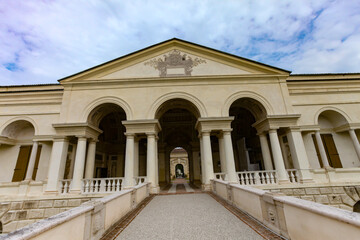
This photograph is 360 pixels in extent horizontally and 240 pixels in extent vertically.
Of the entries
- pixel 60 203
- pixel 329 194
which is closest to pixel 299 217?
pixel 329 194

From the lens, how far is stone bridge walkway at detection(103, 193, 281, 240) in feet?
12.6

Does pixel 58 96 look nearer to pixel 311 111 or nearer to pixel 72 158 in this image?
pixel 72 158

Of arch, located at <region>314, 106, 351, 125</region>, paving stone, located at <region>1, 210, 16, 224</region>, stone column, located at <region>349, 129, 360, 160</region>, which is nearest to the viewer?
paving stone, located at <region>1, 210, 16, 224</region>

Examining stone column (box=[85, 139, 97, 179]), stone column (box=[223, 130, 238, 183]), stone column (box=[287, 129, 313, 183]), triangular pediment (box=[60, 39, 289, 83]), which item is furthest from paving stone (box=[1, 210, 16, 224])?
stone column (box=[287, 129, 313, 183])

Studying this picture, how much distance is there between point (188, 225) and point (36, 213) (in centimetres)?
1044

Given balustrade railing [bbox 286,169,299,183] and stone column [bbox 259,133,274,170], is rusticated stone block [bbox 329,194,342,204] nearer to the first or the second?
balustrade railing [bbox 286,169,299,183]

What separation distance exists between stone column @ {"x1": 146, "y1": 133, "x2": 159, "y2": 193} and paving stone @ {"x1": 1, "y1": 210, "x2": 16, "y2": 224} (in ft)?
26.1

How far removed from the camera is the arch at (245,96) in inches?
464

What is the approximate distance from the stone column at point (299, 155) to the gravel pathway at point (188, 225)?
745 cm

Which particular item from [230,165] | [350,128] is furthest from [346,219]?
[350,128]

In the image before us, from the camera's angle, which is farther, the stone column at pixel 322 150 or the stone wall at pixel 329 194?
the stone column at pixel 322 150

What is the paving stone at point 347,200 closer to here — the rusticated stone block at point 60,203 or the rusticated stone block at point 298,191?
the rusticated stone block at point 298,191

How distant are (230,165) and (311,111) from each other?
7817 millimetres

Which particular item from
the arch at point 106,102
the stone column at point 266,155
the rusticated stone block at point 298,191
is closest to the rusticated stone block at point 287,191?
the rusticated stone block at point 298,191
